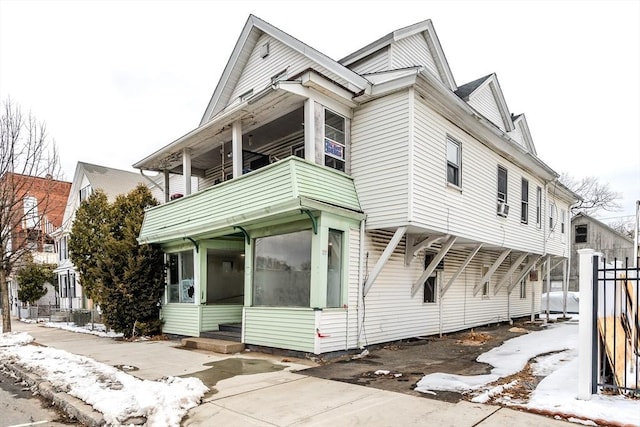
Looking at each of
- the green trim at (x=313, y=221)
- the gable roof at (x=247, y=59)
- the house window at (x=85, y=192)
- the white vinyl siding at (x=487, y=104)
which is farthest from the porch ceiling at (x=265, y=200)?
the house window at (x=85, y=192)

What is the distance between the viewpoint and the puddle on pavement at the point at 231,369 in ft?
21.4

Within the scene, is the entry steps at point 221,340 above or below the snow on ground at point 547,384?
below

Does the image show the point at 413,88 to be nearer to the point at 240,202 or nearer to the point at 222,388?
the point at 240,202

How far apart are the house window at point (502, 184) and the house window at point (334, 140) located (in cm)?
589

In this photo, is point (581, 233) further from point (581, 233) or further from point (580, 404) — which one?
point (580, 404)

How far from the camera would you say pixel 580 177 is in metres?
44.4

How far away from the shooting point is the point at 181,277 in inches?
481

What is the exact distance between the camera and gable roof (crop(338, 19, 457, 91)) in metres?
10.6

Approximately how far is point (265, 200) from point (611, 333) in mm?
6199

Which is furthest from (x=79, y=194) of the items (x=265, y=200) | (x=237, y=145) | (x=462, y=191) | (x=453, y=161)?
(x=462, y=191)

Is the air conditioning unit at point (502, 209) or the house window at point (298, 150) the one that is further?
the air conditioning unit at point (502, 209)

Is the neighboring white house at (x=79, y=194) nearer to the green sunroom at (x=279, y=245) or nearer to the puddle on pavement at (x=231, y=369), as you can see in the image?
the green sunroom at (x=279, y=245)

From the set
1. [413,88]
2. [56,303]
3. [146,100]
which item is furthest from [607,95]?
[56,303]

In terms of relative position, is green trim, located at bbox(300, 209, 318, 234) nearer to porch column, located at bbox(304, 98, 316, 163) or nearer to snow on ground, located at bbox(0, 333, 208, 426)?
porch column, located at bbox(304, 98, 316, 163)
